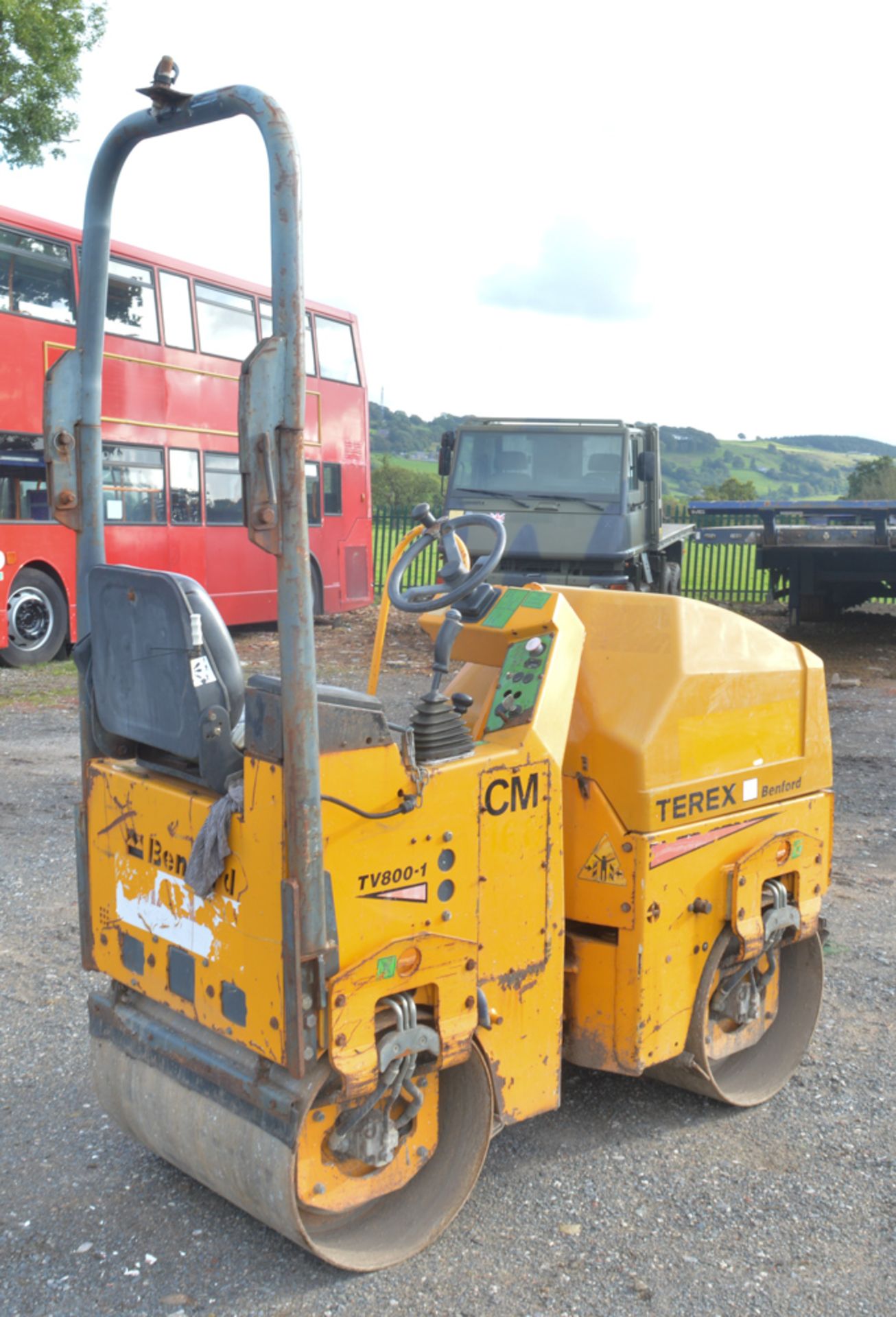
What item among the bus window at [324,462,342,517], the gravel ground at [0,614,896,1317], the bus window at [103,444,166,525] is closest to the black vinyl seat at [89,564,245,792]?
the gravel ground at [0,614,896,1317]

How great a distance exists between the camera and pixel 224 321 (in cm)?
1414

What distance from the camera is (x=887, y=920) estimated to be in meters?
5.22

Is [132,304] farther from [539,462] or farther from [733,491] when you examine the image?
[733,491]

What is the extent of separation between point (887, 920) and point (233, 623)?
10837mm

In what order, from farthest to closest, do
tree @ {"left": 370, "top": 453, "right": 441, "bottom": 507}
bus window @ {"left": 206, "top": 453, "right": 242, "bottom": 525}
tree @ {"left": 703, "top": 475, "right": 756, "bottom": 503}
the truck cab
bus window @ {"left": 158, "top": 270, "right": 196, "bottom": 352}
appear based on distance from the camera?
1. tree @ {"left": 370, "top": 453, "right": 441, "bottom": 507}
2. tree @ {"left": 703, "top": 475, "right": 756, "bottom": 503}
3. bus window @ {"left": 206, "top": 453, "right": 242, "bottom": 525}
4. bus window @ {"left": 158, "top": 270, "right": 196, "bottom": 352}
5. the truck cab

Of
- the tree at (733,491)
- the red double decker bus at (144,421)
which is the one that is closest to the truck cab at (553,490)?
the red double decker bus at (144,421)

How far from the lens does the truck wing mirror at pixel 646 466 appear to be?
40.2 feet

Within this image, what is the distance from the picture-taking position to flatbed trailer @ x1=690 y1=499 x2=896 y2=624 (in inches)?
500

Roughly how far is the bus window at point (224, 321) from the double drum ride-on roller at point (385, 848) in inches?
448

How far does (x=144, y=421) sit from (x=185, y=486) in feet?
3.04

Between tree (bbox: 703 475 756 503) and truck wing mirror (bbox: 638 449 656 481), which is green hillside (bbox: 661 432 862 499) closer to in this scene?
tree (bbox: 703 475 756 503)

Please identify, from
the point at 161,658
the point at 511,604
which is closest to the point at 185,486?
the point at 511,604

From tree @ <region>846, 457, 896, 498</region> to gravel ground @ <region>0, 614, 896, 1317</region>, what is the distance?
14.9 meters

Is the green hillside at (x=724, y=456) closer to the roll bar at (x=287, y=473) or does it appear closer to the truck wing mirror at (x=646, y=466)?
the truck wing mirror at (x=646, y=466)
